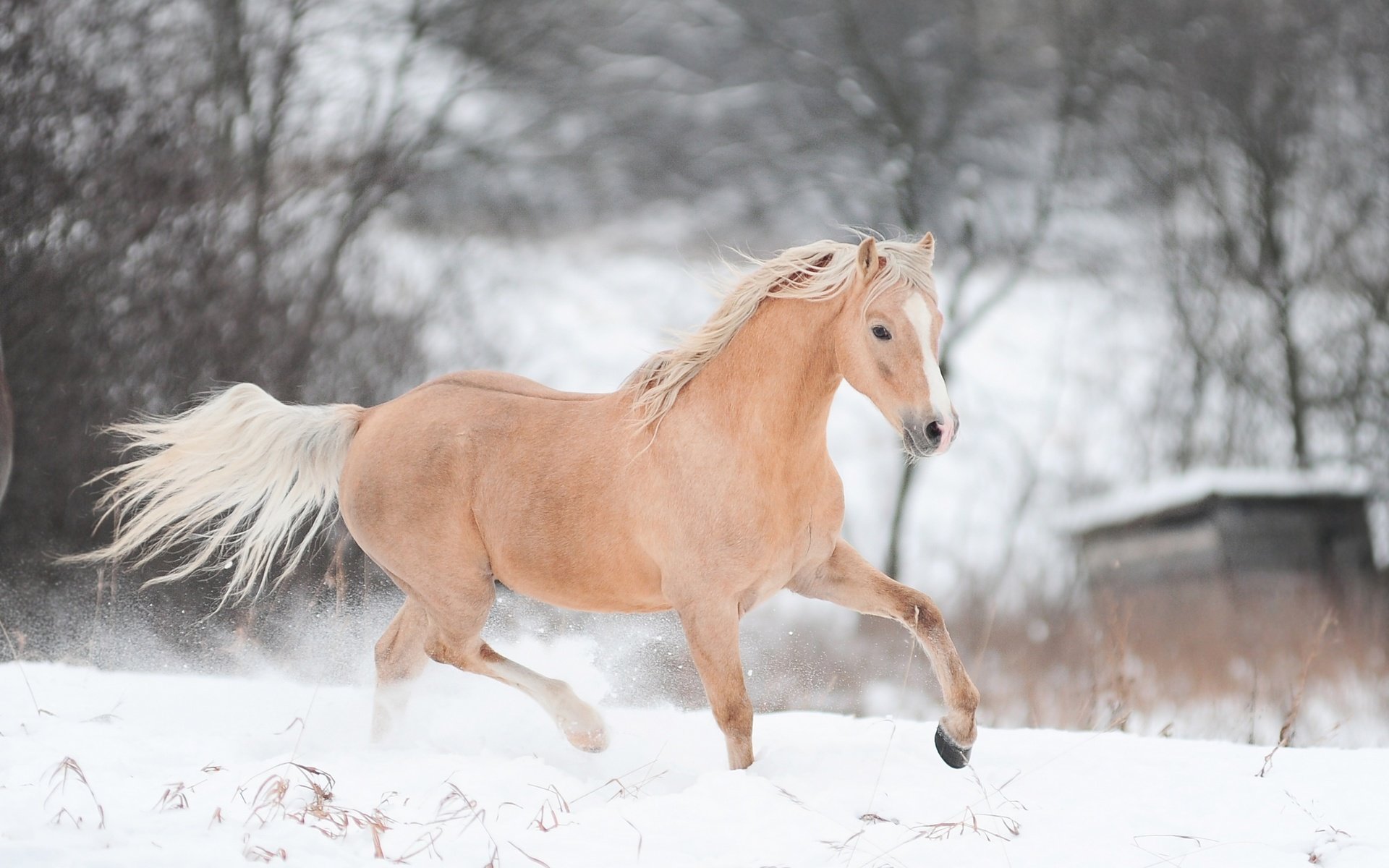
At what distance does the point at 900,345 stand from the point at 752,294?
661mm

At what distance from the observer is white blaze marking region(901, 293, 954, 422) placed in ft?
9.87

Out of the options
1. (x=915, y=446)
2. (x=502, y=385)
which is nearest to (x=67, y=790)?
(x=502, y=385)

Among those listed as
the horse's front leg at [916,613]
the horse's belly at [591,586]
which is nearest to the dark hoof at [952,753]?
the horse's front leg at [916,613]

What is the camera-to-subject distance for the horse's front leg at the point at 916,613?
128 inches

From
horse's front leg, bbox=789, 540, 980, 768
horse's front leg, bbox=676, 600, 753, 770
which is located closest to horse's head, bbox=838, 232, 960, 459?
horse's front leg, bbox=789, 540, 980, 768

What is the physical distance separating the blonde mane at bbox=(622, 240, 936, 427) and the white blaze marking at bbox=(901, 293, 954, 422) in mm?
172

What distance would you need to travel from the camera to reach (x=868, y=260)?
3268 mm

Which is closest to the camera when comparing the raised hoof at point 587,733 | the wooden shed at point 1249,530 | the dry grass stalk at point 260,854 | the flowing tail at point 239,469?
the dry grass stalk at point 260,854

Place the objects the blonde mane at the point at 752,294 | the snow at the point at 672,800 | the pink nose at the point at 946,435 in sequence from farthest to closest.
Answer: the blonde mane at the point at 752,294 < the pink nose at the point at 946,435 < the snow at the point at 672,800

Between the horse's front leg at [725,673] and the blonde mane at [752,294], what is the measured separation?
71cm

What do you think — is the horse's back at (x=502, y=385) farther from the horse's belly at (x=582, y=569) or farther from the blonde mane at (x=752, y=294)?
the horse's belly at (x=582, y=569)

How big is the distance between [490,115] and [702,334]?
680 cm

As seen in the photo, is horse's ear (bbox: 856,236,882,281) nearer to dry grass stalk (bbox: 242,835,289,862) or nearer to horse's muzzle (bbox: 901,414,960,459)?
horse's muzzle (bbox: 901,414,960,459)

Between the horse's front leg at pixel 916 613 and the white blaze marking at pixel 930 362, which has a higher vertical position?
the white blaze marking at pixel 930 362
